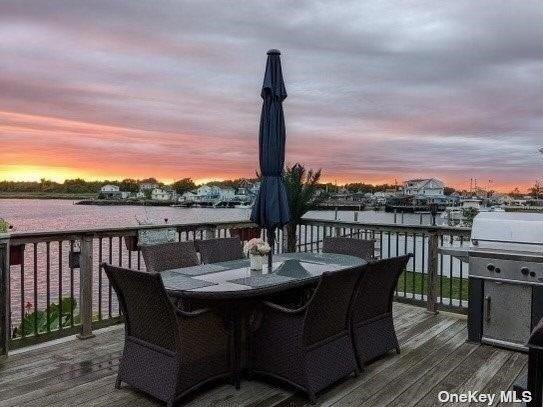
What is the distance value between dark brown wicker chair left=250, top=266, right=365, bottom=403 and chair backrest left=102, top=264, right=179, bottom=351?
0.69m

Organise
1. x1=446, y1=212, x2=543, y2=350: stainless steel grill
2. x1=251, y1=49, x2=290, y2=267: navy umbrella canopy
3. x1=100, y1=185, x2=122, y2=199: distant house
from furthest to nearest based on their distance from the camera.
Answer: x1=100, y1=185, x2=122, y2=199: distant house, x1=251, y1=49, x2=290, y2=267: navy umbrella canopy, x1=446, y1=212, x2=543, y2=350: stainless steel grill

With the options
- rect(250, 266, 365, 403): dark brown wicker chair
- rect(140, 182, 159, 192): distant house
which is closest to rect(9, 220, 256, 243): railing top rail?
rect(250, 266, 365, 403): dark brown wicker chair

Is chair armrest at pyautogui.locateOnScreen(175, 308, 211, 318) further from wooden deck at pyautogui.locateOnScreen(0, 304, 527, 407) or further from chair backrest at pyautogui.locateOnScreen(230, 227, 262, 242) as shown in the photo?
chair backrest at pyautogui.locateOnScreen(230, 227, 262, 242)

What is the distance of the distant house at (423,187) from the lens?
1698 centimetres

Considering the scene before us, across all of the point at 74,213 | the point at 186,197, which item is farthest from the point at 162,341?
the point at 186,197

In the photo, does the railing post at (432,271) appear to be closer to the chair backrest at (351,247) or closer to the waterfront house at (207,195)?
the chair backrest at (351,247)

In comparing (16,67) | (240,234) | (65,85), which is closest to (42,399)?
(240,234)

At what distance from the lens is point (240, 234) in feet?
19.9

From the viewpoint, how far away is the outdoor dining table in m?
2.89

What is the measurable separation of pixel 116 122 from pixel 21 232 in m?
6.46

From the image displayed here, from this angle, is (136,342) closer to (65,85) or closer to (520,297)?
(520,297)

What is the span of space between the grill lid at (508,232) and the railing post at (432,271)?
33.5 inches

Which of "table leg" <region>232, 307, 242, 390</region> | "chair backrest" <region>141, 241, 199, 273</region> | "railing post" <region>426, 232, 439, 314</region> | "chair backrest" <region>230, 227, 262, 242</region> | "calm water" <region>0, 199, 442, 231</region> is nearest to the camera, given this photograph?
"table leg" <region>232, 307, 242, 390</region>

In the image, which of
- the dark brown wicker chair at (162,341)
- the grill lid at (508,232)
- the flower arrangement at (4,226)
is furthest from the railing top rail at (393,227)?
the flower arrangement at (4,226)
